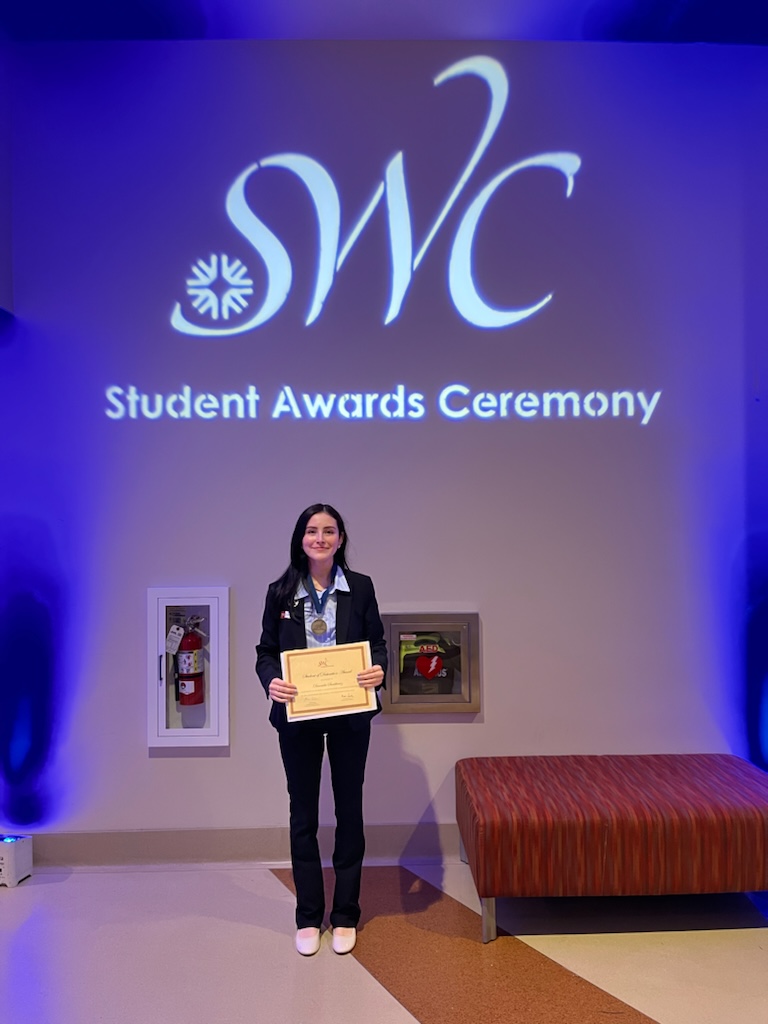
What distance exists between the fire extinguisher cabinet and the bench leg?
1485 mm

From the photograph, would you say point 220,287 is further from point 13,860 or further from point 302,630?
point 13,860

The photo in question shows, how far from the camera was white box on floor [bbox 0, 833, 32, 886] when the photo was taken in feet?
12.2

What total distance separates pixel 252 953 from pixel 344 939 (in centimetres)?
36

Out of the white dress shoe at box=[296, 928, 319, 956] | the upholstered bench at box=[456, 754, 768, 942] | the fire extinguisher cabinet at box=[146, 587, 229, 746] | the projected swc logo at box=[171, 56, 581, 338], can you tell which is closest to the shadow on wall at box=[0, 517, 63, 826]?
the fire extinguisher cabinet at box=[146, 587, 229, 746]

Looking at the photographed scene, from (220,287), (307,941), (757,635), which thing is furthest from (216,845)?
(757,635)

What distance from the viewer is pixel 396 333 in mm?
4074

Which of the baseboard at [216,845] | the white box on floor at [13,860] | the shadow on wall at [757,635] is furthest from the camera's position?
the shadow on wall at [757,635]

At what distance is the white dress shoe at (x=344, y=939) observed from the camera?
3.10 m

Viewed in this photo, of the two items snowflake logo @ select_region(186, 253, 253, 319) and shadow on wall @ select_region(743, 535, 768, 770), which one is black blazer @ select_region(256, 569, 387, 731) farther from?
shadow on wall @ select_region(743, 535, 768, 770)

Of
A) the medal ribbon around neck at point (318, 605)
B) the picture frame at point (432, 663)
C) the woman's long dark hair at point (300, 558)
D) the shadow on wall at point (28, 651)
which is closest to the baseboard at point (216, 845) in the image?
the shadow on wall at point (28, 651)

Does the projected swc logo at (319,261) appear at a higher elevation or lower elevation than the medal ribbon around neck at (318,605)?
higher

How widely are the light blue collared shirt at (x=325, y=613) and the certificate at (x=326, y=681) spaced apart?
0.12 meters

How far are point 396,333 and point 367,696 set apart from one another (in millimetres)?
1897

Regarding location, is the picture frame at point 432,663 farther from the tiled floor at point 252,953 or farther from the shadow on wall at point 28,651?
the shadow on wall at point 28,651
